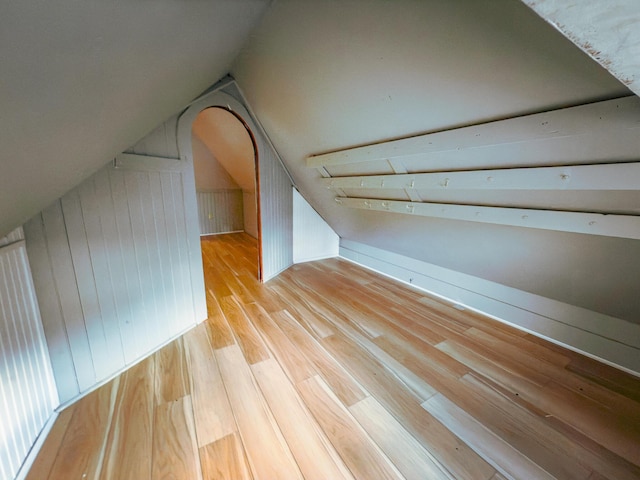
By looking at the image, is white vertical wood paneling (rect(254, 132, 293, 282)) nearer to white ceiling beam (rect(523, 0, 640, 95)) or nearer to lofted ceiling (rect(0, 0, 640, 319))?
lofted ceiling (rect(0, 0, 640, 319))

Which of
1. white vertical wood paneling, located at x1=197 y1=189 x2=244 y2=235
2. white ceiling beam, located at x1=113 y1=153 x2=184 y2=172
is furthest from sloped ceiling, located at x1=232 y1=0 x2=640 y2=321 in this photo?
white vertical wood paneling, located at x1=197 y1=189 x2=244 y2=235

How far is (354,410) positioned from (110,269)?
1556 millimetres

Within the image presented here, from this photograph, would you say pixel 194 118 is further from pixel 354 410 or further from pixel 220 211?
pixel 220 211

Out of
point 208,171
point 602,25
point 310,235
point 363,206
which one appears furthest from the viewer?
point 208,171

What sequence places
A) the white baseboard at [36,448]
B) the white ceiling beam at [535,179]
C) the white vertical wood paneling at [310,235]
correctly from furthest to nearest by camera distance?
1. the white vertical wood paneling at [310,235]
2. the white baseboard at [36,448]
3. the white ceiling beam at [535,179]

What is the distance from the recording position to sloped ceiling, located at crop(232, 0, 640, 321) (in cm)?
76

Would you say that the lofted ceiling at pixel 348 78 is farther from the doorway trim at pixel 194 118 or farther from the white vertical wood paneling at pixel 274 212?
the white vertical wood paneling at pixel 274 212

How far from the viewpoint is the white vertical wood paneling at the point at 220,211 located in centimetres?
507

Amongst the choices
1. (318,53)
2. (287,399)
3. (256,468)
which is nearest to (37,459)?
(256,468)

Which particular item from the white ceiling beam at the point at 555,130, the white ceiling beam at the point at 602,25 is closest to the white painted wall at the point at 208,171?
the white ceiling beam at the point at 555,130

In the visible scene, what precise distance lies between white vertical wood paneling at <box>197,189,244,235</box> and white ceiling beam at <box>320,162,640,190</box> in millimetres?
4413

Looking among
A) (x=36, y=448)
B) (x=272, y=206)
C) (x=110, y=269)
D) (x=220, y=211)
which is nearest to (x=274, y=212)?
(x=272, y=206)

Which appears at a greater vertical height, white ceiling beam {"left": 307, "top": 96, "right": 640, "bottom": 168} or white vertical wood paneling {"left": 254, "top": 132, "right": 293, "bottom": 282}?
white ceiling beam {"left": 307, "top": 96, "right": 640, "bottom": 168}

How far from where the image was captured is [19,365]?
1.02 m
